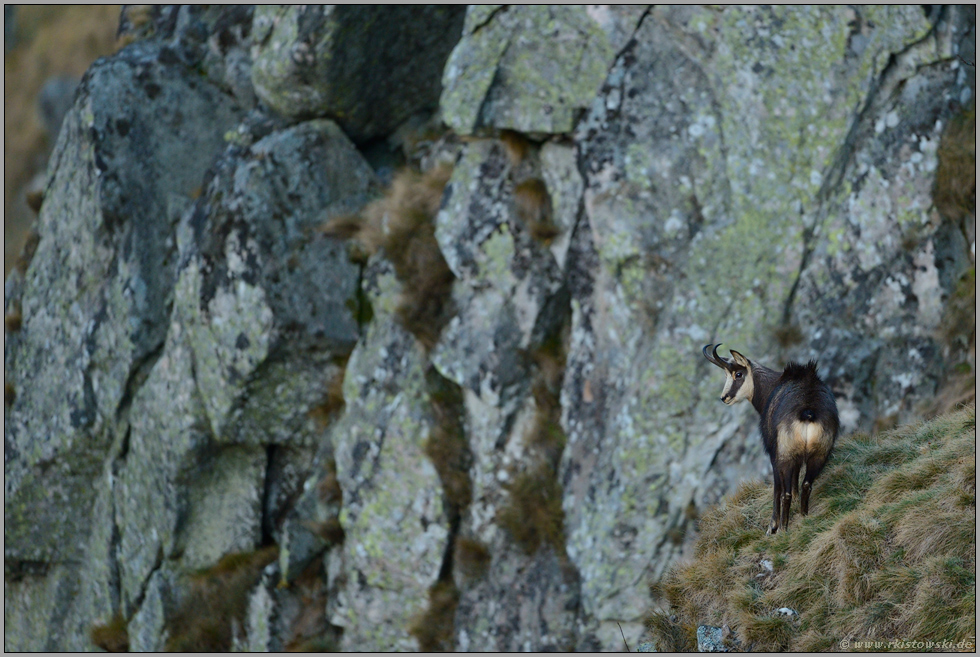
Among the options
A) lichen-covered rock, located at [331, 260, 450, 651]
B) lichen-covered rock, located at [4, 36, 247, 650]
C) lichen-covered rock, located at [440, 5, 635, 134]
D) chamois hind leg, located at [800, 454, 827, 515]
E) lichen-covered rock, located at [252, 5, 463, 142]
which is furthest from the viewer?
lichen-covered rock, located at [4, 36, 247, 650]

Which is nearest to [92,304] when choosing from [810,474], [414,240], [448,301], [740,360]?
[414,240]

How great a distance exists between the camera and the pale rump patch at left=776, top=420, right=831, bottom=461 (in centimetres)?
771

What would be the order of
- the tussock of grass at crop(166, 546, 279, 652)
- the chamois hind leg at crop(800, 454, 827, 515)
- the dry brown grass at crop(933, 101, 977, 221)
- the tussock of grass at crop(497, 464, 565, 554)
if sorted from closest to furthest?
1. the chamois hind leg at crop(800, 454, 827, 515)
2. the dry brown grass at crop(933, 101, 977, 221)
3. the tussock of grass at crop(497, 464, 565, 554)
4. the tussock of grass at crop(166, 546, 279, 652)

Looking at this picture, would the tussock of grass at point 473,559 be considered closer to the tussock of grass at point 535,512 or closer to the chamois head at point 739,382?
the tussock of grass at point 535,512

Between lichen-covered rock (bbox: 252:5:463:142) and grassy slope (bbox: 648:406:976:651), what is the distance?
1288 cm

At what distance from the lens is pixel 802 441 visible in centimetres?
774

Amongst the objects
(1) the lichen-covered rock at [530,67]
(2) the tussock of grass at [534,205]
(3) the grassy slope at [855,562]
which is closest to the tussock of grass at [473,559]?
(2) the tussock of grass at [534,205]

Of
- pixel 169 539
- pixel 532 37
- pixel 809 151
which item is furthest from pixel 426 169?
pixel 169 539

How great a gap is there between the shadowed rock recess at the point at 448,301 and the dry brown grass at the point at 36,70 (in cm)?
1648

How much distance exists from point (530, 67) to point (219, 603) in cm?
1270

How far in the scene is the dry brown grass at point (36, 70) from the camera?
113 ft

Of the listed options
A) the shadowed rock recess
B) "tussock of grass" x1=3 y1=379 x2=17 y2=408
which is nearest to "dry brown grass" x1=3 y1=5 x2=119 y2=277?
"tussock of grass" x1=3 y1=379 x2=17 y2=408

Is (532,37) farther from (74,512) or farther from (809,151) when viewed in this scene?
(74,512)

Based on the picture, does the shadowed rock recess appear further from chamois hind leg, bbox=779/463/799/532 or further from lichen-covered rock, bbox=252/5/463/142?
chamois hind leg, bbox=779/463/799/532
